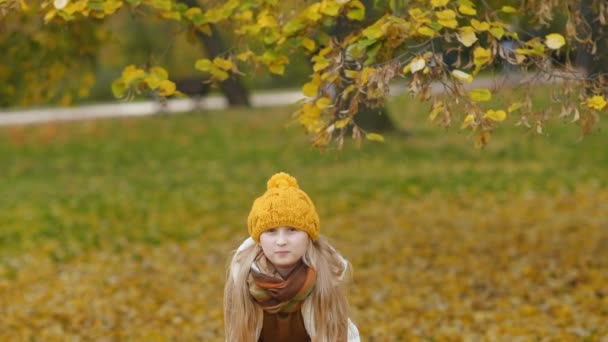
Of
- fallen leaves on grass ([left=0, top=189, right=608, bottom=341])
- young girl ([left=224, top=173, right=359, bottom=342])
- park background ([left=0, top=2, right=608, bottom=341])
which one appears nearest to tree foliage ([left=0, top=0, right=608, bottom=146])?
park background ([left=0, top=2, right=608, bottom=341])

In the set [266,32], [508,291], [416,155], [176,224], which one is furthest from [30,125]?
[266,32]

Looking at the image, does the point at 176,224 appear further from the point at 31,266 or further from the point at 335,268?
the point at 335,268

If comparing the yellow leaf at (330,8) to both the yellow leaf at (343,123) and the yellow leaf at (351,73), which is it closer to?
the yellow leaf at (351,73)

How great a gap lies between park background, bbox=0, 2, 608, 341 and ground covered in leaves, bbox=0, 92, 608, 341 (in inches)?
0.9

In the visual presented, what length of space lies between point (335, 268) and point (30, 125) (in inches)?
734

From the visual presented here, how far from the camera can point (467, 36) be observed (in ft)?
13.7

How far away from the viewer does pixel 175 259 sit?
9031 mm

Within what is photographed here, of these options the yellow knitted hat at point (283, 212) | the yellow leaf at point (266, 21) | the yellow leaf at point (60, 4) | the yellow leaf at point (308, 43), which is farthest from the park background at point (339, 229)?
the yellow knitted hat at point (283, 212)

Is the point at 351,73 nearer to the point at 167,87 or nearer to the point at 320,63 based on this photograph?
the point at 320,63

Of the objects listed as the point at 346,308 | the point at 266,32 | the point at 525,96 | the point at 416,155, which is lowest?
the point at 416,155

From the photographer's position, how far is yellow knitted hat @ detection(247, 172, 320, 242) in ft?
11.5

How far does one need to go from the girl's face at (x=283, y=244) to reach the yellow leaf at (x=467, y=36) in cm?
116

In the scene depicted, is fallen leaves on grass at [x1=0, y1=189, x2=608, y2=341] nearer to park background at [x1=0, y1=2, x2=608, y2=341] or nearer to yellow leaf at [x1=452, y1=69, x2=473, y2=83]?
park background at [x1=0, y1=2, x2=608, y2=341]

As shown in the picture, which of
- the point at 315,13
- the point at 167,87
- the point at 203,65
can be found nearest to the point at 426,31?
the point at 315,13
